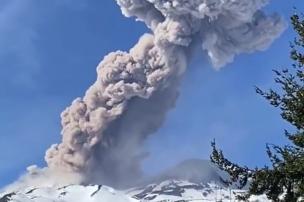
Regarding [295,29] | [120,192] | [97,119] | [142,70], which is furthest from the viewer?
[120,192]

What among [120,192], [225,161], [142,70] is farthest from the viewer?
[120,192]

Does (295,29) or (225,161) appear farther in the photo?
(295,29)

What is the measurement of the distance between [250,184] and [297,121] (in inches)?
45.2

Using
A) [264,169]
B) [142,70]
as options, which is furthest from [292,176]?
[142,70]

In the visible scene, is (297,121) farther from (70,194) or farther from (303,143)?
(70,194)

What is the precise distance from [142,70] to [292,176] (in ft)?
223

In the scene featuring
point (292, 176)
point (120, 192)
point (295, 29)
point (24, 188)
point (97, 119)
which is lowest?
point (292, 176)

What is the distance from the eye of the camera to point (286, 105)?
30.8 feet

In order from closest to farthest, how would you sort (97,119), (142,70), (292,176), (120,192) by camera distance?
(292,176), (142,70), (97,119), (120,192)

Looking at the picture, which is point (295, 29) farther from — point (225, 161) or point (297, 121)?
point (225, 161)

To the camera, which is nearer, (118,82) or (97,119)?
(118,82)

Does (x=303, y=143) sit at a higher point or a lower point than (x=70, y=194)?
lower

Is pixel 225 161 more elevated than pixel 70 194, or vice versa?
pixel 70 194

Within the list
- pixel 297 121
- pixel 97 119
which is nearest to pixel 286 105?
pixel 297 121
